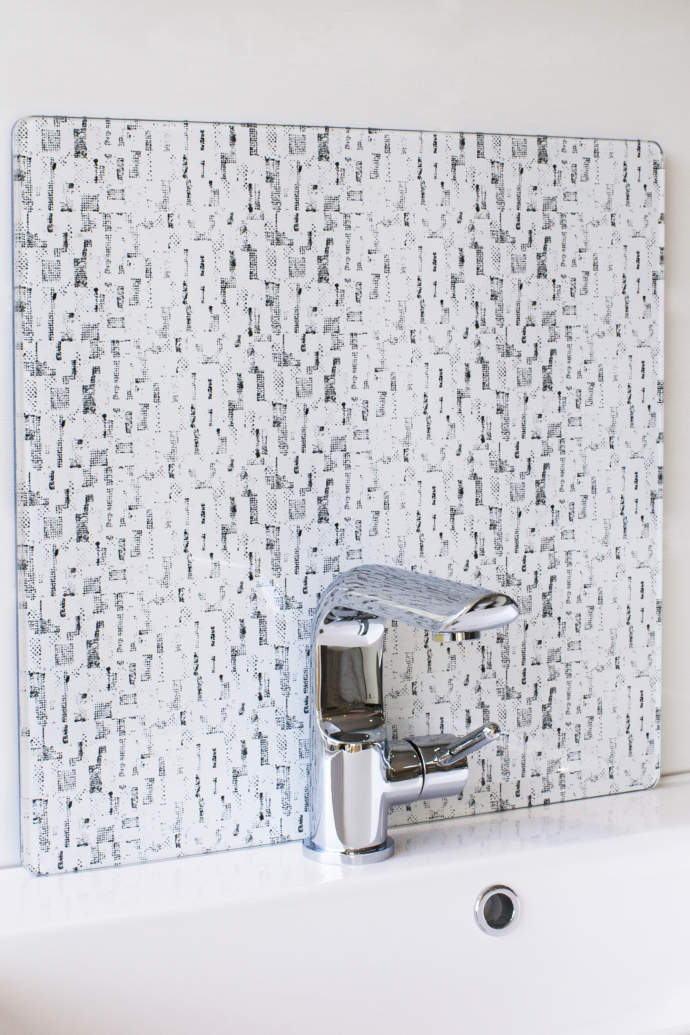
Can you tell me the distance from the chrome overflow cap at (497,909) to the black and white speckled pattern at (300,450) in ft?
0.37

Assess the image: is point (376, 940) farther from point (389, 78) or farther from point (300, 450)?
point (389, 78)

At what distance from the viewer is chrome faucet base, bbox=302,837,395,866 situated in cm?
88

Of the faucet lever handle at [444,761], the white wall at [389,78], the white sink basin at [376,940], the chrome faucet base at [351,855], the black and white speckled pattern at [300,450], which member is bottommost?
the white sink basin at [376,940]

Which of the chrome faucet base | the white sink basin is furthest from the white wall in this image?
the chrome faucet base

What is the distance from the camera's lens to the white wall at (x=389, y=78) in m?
0.85

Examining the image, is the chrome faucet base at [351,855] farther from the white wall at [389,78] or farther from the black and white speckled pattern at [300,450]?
the white wall at [389,78]

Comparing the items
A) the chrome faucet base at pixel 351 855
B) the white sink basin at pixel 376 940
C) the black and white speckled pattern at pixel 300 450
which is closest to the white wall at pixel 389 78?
the black and white speckled pattern at pixel 300 450

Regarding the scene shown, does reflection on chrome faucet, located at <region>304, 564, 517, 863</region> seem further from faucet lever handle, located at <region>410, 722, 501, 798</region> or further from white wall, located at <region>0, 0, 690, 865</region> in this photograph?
white wall, located at <region>0, 0, 690, 865</region>

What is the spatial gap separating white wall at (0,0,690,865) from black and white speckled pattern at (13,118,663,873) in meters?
0.03

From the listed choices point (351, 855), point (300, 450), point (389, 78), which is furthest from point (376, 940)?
point (389, 78)

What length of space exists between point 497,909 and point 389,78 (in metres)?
0.77

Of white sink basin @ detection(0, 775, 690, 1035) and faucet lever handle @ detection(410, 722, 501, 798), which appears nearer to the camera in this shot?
white sink basin @ detection(0, 775, 690, 1035)

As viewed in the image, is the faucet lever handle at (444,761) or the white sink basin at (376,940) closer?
the white sink basin at (376,940)

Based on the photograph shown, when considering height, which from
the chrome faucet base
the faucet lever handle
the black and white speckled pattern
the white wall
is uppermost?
the white wall
